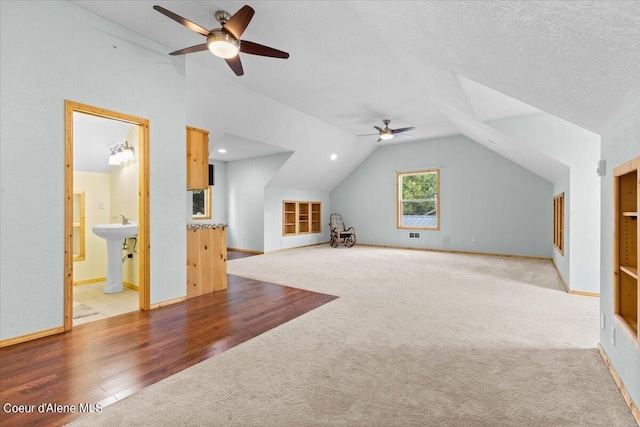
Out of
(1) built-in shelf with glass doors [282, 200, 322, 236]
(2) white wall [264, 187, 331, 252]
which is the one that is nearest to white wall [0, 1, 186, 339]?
(2) white wall [264, 187, 331, 252]

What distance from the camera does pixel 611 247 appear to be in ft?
6.93

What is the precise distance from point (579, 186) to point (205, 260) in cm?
530

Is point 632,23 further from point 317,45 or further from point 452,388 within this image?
point 317,45

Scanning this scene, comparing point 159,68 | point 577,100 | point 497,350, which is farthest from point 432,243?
point 159,68

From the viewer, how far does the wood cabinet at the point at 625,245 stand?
1964 mm

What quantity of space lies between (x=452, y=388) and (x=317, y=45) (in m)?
3.66

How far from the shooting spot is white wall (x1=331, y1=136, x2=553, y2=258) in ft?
23.3

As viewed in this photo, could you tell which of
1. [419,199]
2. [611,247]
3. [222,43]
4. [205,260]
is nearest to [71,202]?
[205,260]

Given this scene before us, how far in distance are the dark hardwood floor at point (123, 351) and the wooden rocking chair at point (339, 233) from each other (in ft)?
Answer: 18.0

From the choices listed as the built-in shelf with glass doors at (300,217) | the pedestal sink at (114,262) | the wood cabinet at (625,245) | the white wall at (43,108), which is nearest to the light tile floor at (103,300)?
the pedestal sink at (114,262)

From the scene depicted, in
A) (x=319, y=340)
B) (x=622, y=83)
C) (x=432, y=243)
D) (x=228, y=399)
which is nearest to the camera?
(x=622, y=83)

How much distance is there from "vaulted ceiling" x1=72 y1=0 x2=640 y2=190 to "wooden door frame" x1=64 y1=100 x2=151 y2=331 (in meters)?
1.00

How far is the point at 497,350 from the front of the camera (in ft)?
8.04

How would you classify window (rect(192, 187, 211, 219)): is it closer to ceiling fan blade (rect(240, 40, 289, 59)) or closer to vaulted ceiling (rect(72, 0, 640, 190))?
vaulted ceiling (rect(72, 0, 640, 190))
